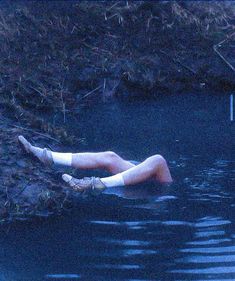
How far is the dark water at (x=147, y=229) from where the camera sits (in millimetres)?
5734

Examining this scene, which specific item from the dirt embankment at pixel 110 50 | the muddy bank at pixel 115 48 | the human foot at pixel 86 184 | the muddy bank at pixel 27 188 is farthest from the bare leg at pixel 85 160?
the muddy bank at pixel 115 48

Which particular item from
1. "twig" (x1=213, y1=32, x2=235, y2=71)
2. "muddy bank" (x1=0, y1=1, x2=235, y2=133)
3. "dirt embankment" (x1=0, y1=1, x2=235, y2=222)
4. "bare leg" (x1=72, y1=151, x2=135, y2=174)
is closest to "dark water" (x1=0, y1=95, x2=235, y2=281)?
"bare leg" (x1=72, y1=151, x2=135, y2=174)

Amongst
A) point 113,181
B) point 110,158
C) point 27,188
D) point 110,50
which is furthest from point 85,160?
point 110,50

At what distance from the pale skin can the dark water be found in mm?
114

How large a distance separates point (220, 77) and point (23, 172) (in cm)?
702

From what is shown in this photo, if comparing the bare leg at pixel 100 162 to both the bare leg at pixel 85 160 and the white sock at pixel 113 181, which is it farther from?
the white sock at pixel 113 181

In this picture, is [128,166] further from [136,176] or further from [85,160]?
[85,160]

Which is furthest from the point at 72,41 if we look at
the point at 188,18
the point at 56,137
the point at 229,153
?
the point at 229,153

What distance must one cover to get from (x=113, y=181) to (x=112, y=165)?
35cm

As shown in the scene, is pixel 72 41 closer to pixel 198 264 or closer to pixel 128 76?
pixel 128 76

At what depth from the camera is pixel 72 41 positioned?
13414 mm

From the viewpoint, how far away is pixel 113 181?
25.9 ft

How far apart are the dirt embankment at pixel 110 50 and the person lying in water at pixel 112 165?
3194 millimetres

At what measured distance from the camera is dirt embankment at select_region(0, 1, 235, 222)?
12.3 meters
